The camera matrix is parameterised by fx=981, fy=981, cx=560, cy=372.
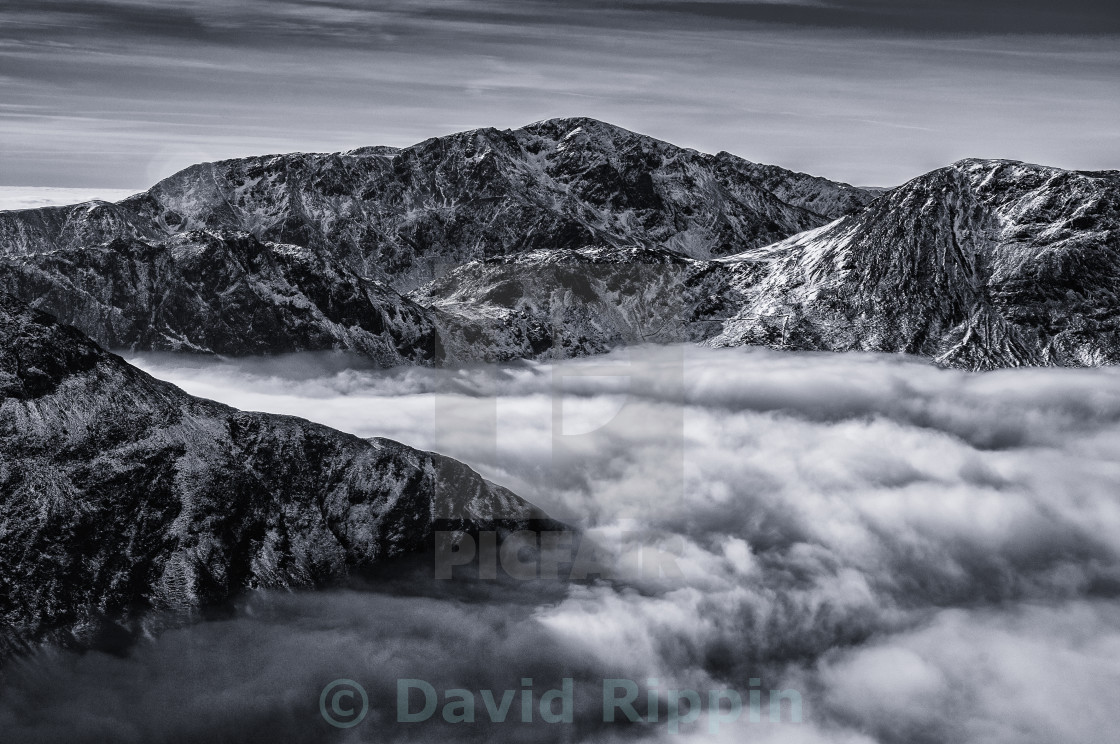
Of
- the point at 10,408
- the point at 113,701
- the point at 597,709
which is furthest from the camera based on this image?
the point at 597,709

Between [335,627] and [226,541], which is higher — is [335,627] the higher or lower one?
the lower one

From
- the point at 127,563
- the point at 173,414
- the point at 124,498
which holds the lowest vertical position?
the point at 127,563

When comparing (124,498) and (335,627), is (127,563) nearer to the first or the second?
(124,498)

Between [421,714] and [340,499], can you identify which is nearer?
[421,714]

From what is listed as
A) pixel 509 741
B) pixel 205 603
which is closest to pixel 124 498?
pixel 205 603

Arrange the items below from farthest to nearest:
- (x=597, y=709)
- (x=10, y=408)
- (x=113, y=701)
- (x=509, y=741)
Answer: (x=597, y=709)
(x=509, y=741)
(x=10, y=408)
(x=113, y=701)

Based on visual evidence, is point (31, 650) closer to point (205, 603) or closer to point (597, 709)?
point (205, 603)
